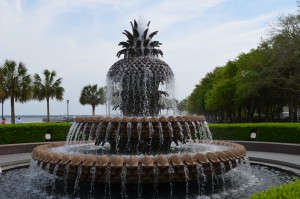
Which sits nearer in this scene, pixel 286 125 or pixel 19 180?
pixel 19 180

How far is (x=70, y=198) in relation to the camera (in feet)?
24.6

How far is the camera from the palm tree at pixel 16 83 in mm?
36031

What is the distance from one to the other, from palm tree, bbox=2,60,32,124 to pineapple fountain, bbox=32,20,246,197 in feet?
88.5

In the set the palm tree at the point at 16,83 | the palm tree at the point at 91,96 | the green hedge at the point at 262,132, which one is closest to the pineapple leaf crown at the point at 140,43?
the green hedge at the point at 262,132

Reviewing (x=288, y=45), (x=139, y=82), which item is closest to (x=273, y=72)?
(x=288, y=45)

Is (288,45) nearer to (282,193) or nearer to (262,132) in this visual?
(262,132)

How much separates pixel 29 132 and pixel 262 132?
40.3ft

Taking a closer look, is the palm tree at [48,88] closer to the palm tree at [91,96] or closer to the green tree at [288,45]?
the palm tree at [91,96]

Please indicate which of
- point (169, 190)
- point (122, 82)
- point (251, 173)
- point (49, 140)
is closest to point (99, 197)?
point (169, 190)

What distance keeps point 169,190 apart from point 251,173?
3.73m

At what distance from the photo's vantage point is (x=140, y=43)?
34.5 feet

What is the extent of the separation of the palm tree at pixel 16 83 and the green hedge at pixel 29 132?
63.9 feet

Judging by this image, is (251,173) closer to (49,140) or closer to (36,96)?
(49,140)

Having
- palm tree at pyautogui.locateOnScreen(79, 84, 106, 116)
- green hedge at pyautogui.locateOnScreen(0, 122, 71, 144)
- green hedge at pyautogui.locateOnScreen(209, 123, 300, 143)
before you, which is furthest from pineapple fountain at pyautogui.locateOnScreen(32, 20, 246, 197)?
palm tree at pyautogui.locateOnScreen(79, 84, 106, 116)
